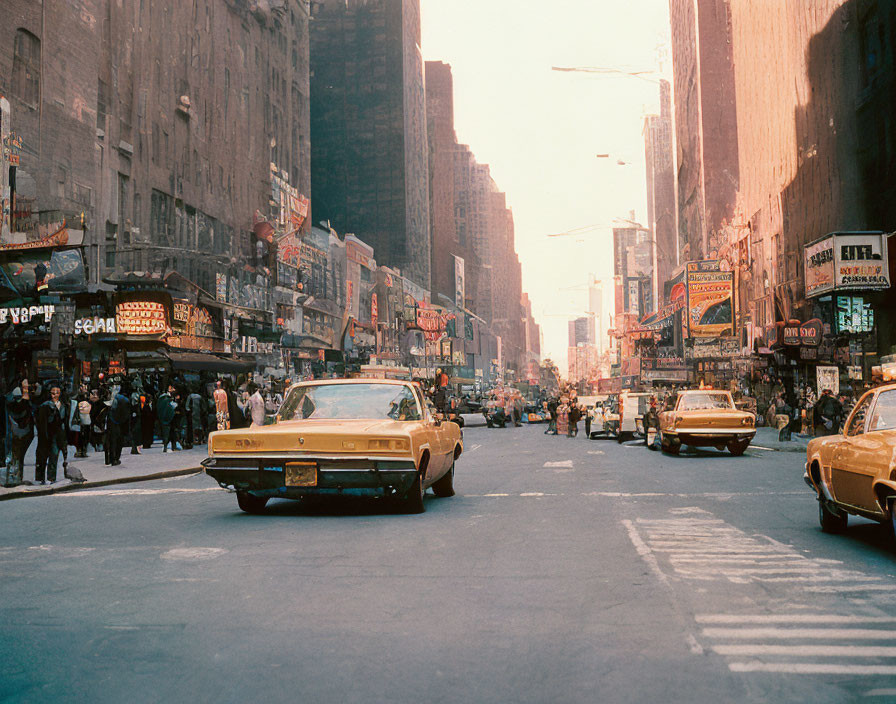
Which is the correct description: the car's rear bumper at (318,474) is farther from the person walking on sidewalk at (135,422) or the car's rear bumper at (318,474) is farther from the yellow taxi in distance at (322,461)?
the person walking on sidewalk at (135,422)

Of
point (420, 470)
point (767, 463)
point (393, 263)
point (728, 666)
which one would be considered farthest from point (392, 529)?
point (393, 263)

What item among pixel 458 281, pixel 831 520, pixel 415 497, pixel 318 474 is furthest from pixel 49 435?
pixel 458 281

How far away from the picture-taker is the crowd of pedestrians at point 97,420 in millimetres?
15547

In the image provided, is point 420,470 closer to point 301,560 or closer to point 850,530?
point 301,560

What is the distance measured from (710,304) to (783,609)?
5808 centimetres

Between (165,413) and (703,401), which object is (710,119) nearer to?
(703,401)

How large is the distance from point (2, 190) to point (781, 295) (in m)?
37.8

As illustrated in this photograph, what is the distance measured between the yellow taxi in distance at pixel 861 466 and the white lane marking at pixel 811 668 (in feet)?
11.2

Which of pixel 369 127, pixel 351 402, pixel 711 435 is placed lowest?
pixel 711 435

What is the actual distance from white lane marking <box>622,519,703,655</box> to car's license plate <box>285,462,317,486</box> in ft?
11.3

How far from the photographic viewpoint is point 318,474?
10.8 meters

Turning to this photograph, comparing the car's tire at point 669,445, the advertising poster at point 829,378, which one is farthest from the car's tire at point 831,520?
the advertising poster at point 829,378

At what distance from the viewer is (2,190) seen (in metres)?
33.2

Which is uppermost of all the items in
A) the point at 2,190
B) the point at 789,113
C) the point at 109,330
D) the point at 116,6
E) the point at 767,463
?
the point at 116,6
